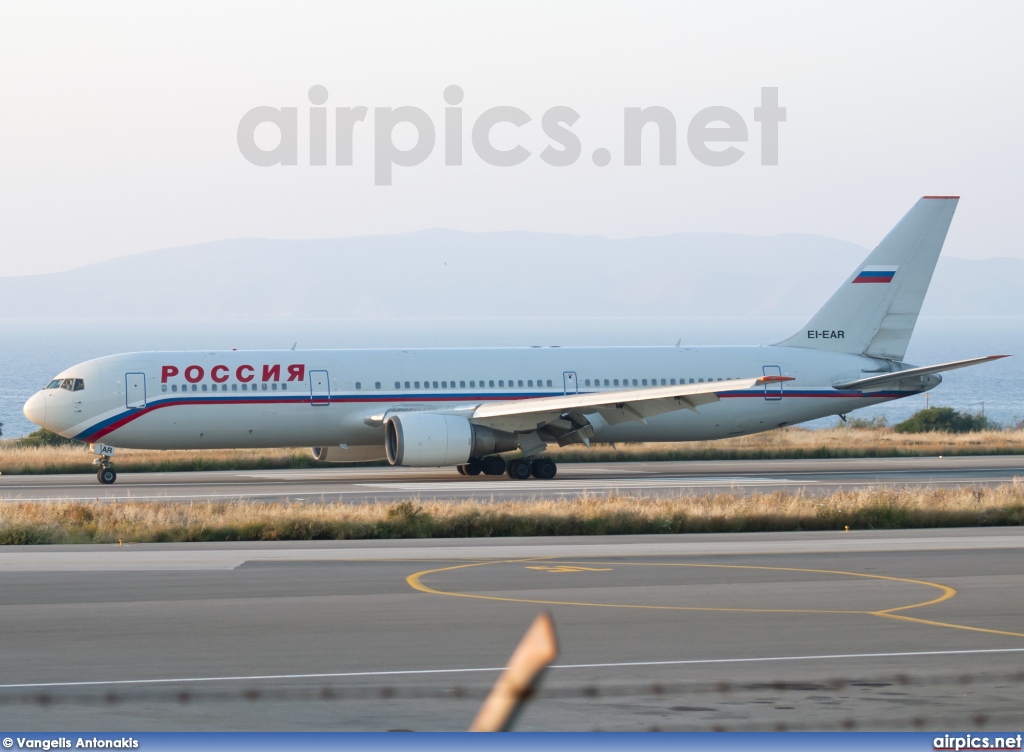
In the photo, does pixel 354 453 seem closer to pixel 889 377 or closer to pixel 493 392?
pixel 493 392

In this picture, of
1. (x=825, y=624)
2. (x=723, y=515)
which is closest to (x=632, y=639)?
(x=825, y=624)

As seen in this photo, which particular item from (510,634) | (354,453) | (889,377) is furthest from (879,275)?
(510,634)

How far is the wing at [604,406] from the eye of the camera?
116ft

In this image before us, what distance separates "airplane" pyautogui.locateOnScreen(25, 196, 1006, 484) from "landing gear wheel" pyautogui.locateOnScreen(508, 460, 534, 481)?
4 centimetres

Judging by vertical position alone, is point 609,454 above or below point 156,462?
below

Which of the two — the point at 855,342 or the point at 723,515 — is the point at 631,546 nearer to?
the point at 723,515

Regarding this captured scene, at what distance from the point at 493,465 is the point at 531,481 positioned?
1.86m

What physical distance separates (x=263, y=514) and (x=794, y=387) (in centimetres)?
1990

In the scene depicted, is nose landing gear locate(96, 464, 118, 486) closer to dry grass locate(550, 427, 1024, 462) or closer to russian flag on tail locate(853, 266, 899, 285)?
dry grass locate(550, 427, 1024, 462)

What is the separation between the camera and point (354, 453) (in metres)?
38.8

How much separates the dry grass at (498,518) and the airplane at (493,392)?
7.51m

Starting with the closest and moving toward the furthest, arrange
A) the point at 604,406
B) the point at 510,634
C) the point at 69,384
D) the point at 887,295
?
the point at 510,634, the point at 604,406, the point at 69,384, the point at 887,295

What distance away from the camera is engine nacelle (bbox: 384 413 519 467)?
35031 mm

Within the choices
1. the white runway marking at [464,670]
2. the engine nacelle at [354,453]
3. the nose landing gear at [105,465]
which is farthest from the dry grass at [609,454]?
the white runway marking at [464,670]
